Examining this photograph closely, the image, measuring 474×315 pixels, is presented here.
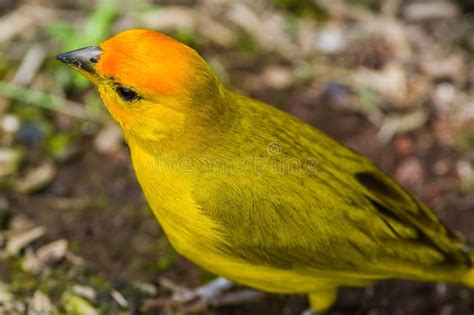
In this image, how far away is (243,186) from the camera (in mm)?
3936

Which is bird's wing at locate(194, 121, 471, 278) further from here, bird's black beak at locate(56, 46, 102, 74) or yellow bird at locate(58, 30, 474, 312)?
bird's black beak at locate(56, 46, 102, 74)

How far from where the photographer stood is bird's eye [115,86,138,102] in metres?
3.74

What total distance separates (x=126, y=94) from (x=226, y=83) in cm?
249

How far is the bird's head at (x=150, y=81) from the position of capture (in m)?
3.65

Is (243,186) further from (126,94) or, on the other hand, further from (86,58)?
(86,58)

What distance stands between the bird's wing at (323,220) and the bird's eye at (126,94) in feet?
1.80

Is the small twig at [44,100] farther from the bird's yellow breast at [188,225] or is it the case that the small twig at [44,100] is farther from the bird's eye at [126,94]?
the bird's eye at [126,94]

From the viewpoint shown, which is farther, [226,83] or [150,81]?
[226,83]

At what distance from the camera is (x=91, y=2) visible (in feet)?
21.7

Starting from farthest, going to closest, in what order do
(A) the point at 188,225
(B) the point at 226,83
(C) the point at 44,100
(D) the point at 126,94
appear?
1. (B) the point at 226,83
2. (C) the point at 44,100
3. (A) the point at 188,225
4. (D) the point at 126,94

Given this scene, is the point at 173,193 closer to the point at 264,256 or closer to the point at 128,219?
the point at 264,256

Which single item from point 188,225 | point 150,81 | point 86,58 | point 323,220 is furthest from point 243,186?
point 86,58

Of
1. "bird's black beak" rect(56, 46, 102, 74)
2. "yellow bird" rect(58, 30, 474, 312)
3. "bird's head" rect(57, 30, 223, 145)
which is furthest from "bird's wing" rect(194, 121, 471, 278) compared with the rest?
"bird's black beak" rect(56, 46, 102, 74)

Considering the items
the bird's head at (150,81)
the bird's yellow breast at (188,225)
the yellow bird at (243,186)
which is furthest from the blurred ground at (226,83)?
the bird's head at (150,81)
